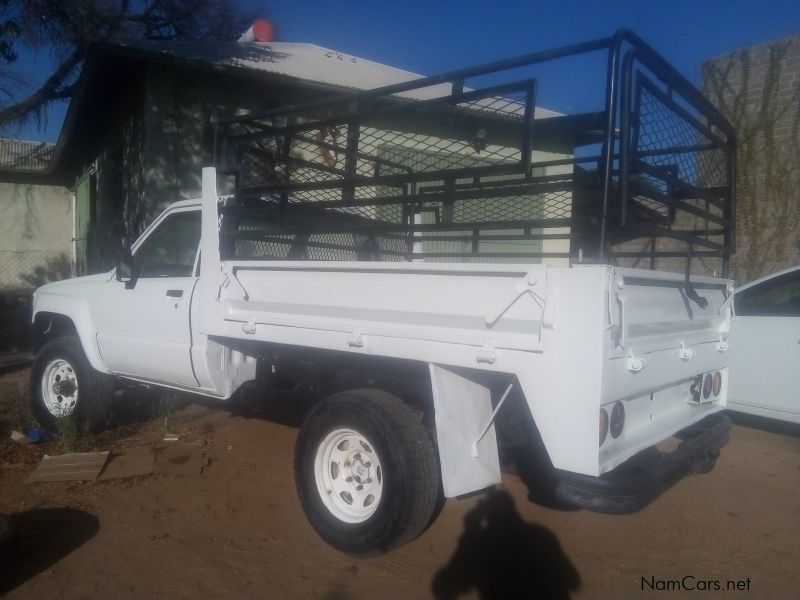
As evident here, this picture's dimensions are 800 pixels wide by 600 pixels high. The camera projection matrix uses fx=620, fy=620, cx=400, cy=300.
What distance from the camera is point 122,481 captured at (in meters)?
4.48

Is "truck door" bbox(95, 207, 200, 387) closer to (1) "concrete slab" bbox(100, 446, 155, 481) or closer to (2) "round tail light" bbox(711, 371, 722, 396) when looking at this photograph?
(1) "concrete slab" bbox(100, 446, 155, 481)

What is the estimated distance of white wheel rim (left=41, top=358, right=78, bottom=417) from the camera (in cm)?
549

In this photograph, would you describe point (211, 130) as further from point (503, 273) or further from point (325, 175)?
point (503, 273)

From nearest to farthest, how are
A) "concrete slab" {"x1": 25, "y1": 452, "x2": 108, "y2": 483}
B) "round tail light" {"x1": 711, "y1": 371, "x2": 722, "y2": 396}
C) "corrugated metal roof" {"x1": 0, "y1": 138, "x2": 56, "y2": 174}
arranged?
"round tail light" {"x1": 711, "y1": 371, "x2": 722, "y2": 396}
"concrete slab" {"x1": 25, "y1": 452, "x2": 108, "y2": 483}
"corrugated metal roof" {"x1": 0, "y1": 138, "x2": 56, "y2": 174}

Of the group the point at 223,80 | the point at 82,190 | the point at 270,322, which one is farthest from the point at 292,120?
the point at 82,190

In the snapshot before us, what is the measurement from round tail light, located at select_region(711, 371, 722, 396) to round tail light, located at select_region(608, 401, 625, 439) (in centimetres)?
149

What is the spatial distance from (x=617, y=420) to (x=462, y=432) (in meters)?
0.74

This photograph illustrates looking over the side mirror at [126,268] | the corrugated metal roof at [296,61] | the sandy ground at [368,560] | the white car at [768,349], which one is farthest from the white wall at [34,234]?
the white car at [768,349]

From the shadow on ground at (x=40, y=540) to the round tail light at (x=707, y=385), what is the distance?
3792 mm

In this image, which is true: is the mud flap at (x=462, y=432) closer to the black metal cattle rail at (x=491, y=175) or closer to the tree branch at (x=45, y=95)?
the black metal cattle rail at (x=491, y=175)

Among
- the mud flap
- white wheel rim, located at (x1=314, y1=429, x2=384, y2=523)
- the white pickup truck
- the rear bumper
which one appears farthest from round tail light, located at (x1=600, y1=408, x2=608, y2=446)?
white wheel rim, located at (x1=314, y1=429, x2=384, y2=523)

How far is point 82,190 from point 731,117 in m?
14.7

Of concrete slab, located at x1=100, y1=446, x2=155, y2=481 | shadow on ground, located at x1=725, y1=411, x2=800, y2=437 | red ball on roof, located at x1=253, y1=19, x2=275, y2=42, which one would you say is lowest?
concrete slab, located at x1=100, y1=446, x2=155, y2=481

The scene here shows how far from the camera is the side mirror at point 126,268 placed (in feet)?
16.0
